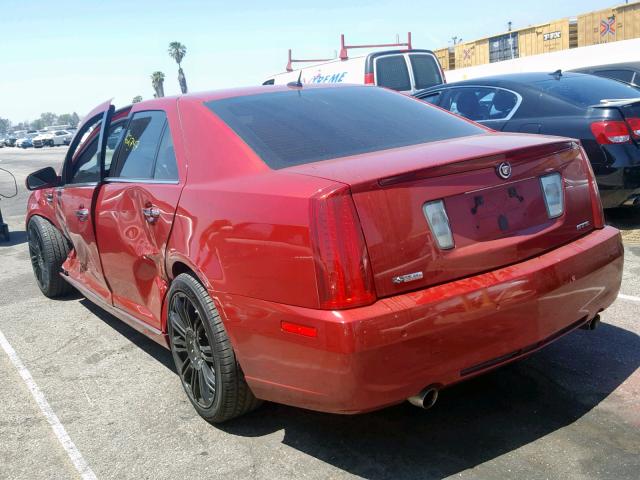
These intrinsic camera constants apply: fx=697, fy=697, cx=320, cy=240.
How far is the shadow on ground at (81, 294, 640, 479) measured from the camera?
2949 mm

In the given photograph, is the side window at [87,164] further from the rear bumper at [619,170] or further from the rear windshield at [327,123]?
the rear bumper at [619,170]

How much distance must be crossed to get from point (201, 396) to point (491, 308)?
4.95 feet

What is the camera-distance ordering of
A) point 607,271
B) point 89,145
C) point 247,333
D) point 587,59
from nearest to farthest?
point 247,333
point 607,271
point 89,145
point 587,59

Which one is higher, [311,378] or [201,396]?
[311,378]

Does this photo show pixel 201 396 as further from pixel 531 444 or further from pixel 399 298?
pixel 531 444

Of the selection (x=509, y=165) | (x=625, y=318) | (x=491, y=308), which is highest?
(x=509, y=165)

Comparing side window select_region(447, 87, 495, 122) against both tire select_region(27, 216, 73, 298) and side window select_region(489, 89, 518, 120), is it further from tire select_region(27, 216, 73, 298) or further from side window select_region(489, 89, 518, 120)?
tire select_region(27, 216, 73, 298)

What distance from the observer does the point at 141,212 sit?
3.75 meters

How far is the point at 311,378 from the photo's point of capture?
2684 millimetres

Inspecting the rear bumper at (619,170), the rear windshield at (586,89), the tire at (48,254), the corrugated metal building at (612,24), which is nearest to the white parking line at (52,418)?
the tire at (48,254)

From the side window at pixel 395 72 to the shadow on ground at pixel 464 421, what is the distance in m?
11.5

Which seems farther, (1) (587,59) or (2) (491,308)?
(1) (587,59)

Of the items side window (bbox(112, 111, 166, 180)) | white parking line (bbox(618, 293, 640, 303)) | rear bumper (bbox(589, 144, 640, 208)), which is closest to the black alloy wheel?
side window (bbox(112, 111, 166, 180))

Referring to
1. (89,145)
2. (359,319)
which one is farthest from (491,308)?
(89,145)
